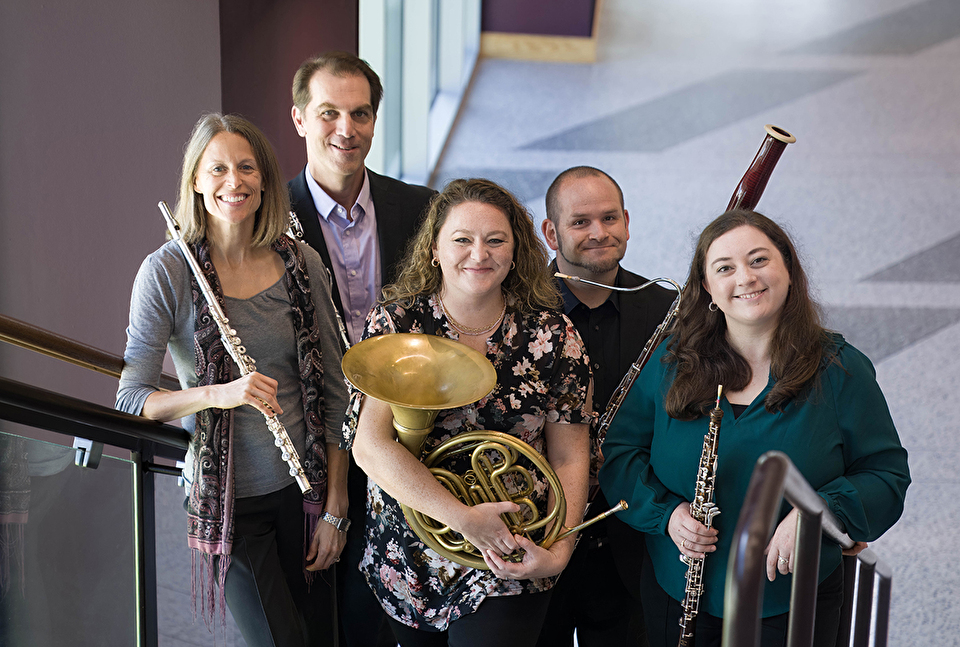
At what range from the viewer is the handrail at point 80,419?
1.52m

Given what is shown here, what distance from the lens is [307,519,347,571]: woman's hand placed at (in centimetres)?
199

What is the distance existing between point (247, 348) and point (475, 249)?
57 centimetres

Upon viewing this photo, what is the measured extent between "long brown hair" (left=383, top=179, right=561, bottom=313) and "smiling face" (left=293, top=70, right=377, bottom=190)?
524 mm

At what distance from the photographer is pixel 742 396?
178cm

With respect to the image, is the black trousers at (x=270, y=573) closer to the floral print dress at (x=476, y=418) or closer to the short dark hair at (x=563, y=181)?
the floral print dress at (x=476, y=418)

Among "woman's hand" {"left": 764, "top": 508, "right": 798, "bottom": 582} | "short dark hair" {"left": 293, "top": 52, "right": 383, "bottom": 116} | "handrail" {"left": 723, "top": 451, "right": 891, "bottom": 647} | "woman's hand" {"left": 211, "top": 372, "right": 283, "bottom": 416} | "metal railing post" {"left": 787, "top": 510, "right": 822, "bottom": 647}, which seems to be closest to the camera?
"handrail" {"left": 723, "top": 451, "right": 891, "bottom": 647}

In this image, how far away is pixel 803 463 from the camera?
1691 mm

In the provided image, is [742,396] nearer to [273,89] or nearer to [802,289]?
[802,289]

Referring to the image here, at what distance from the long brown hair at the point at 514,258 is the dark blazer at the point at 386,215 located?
1.41ft

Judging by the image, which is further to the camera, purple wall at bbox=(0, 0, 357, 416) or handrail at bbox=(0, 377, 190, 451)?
purple wall at bbox=(0, 0, 357, 416)

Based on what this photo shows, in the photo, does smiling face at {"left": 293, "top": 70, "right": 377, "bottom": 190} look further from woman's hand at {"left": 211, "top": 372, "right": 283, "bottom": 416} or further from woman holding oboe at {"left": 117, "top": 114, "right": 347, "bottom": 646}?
woman's hand at {"left": 211, "top": 372, "right": 283, "bottom": 416}

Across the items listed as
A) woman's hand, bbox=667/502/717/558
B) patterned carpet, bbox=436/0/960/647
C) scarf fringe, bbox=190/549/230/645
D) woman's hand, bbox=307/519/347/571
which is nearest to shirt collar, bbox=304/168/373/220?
woman's hand, bbox=307/519/347/571

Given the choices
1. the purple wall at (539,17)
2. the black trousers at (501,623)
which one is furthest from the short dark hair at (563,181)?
the purple wall at (539,17)

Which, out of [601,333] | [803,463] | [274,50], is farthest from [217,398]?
[274,50]
